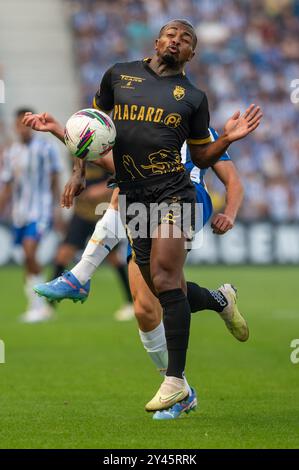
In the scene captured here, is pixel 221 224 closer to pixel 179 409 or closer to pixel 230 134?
A: pixel 230 134

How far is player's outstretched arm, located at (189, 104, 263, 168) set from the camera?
6695 millimetres

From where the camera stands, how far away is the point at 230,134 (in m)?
6.73

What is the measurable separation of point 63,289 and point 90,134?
48.6 inches

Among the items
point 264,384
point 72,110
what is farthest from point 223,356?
point 72,110

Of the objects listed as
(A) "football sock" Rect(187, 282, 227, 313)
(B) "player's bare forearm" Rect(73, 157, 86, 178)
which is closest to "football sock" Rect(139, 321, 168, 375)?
(A) "football sock" Rect(187, 282, 227, 313)

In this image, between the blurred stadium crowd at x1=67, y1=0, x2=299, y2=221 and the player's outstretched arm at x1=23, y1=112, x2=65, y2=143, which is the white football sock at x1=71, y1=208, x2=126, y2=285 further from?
the blurred stadium crowd at x1=67, y1=0, x2=299, y2=221

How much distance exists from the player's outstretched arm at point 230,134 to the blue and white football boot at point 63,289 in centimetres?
129

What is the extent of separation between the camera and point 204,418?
22.1 feet

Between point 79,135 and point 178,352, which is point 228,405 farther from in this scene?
point 79,135

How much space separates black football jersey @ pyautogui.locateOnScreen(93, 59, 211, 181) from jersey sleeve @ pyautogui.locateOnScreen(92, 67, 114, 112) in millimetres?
111

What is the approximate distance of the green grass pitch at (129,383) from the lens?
6008 mm

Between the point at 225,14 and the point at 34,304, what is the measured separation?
1638cm

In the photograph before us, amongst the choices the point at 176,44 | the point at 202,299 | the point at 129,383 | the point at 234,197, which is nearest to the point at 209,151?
the point at 234,197

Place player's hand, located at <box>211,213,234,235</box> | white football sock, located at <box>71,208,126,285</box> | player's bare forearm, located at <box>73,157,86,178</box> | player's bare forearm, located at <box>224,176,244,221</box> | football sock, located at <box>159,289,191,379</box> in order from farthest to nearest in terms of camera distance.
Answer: white football sock, located at <box>71,208,126,285</box>, player's bare forearm, located at <box>224,176,244,221</box>, player's bare forearm, located at <box>73,157,86,178</box>, player's hand, located at <box>211,213,234,235</box>, football sock, located at <box>159,289,191,379</box>
